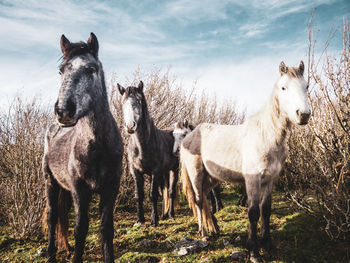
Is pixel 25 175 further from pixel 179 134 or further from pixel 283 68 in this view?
pixel 283 68

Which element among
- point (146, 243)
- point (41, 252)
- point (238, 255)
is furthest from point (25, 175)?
point (238, 255)

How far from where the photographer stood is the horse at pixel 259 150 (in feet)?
9.43

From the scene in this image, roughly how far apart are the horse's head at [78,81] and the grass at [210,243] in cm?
244

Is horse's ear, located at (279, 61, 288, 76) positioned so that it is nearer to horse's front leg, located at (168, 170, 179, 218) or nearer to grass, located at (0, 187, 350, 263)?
grass, located at (0, 187, 350, 263)

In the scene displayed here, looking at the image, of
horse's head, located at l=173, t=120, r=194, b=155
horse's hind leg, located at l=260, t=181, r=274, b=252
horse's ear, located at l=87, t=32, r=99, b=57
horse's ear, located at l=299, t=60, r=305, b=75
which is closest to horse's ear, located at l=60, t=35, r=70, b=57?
horse's ear, located at l=87, t=32, r=99, b=57

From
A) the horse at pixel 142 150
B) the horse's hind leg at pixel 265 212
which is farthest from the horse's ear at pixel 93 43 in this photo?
the horse's hind leg at pixel 265 212

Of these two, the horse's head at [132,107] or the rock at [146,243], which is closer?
the rock at [146,243]

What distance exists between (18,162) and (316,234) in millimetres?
6044

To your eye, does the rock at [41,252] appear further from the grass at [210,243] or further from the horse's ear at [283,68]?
the horse's ear at [283,68]

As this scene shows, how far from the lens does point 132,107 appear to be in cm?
456

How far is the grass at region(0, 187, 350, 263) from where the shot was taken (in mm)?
3174

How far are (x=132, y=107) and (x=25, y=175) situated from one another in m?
2.83

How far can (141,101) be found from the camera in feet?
16.2

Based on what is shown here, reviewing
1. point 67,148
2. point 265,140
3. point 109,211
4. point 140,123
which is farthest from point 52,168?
point 265,140
